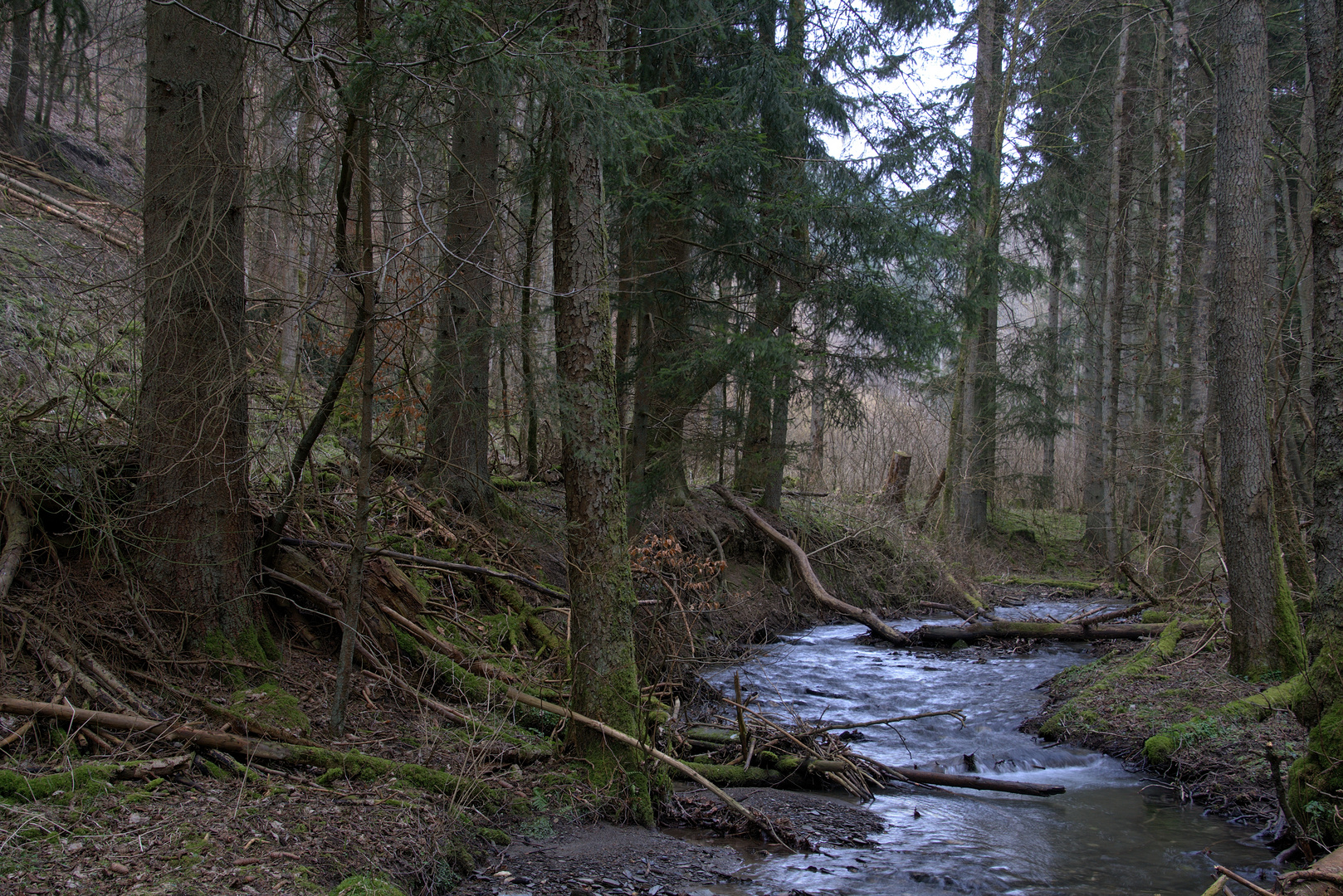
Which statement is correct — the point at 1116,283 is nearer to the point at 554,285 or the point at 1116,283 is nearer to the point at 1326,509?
the point at 1326,509

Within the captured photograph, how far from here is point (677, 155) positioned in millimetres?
10078

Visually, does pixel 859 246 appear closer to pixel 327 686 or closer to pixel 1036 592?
pixel 327 686

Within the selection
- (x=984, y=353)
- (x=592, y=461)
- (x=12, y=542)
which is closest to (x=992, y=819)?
(x=592, y=461)

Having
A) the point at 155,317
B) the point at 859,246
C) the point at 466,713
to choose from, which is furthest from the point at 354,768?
the point at 859,246

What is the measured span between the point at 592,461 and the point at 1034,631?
906cm

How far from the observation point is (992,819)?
6.14 meters

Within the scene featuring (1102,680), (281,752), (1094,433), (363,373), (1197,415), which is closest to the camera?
(281,752)

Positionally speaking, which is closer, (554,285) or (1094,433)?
(554,285)

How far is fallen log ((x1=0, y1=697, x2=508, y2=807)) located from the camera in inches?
165

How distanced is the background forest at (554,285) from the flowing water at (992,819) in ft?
3.33

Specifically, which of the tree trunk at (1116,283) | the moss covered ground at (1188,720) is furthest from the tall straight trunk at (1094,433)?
the moss covered ground at (1188,720)

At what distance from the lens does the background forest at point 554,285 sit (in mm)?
5078

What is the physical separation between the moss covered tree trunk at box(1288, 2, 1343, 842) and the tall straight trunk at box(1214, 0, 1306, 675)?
2.27 metres

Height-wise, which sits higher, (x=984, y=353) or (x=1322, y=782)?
(x=984, y=353)
